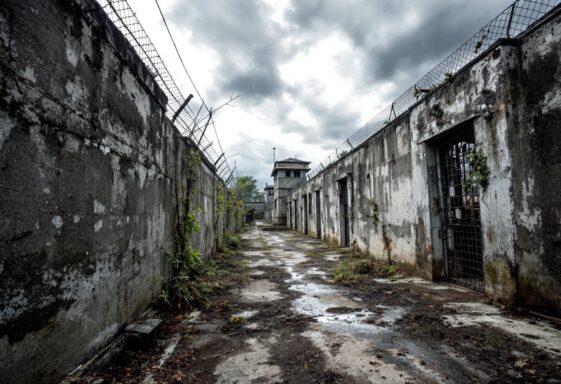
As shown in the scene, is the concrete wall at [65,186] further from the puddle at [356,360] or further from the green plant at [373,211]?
the green plant at [373,211]

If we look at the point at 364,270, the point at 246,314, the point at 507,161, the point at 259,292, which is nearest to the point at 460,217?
the point at 507,161

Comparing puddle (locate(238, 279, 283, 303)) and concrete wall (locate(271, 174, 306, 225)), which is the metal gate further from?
concrete wall (locate(271, 174, 306, 225))

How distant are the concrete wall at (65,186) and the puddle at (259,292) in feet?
5.61

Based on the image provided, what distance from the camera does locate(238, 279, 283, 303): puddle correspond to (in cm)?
449

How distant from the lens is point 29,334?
5.62ft

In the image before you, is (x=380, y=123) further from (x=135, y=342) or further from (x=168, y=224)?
(x=135, y=342)

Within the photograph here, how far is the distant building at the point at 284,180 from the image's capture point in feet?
104

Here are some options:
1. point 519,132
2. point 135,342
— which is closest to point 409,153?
point 519,132

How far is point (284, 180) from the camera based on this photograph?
34.4 metres

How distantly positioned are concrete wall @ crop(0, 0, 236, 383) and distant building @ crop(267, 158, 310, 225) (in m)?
28.2

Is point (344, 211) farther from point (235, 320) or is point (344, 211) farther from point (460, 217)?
point (235, 320)

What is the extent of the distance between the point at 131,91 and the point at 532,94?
4.76 metres

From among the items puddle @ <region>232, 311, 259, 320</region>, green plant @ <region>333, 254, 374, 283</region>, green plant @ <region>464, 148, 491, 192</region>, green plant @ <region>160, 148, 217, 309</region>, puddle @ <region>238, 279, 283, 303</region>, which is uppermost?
green plant @ <region>464, 148, 491, 192</region>

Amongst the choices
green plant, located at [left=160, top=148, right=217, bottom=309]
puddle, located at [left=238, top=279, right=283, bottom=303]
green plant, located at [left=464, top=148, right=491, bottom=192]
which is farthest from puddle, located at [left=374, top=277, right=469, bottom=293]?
green plant, located at [left=160, top=148, right=217, bottom=309]
